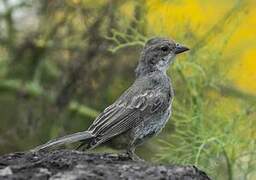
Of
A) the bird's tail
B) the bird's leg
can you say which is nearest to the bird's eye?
the bird's leg

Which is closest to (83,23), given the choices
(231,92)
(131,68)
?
(131,68)

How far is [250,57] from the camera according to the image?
921cm

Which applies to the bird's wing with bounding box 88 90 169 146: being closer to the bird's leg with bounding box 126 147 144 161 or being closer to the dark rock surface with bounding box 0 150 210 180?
the bird's leg with bounding box 126 147 144 161

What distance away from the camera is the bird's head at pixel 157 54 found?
Answer: 24.2 feet

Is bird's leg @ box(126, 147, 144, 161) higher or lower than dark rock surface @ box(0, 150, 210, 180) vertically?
lower

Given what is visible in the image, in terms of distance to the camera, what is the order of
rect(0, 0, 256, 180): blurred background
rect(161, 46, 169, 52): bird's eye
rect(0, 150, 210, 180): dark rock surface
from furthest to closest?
rect(0, 0, 256, 180): blurred background < rect(161, 46, 169, 52): bird's eye < rect(0, 150, 210, 180): dark rock surface

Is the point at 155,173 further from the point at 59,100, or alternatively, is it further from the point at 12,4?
the point at 12,4

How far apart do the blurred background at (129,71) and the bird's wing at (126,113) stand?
86cm

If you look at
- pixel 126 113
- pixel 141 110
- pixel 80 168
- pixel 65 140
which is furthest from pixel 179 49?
pixel 80 168

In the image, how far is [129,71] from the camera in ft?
33.0

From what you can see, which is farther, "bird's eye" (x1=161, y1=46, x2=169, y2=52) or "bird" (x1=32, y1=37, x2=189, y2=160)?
"bird's eye" (x1=161, y1=46, x2=169, y2=52)

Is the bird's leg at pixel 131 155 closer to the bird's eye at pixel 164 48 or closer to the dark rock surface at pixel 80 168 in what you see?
the dark rock surface at pixel 80 168

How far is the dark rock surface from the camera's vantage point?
15.8 ft

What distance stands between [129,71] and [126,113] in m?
3.38
